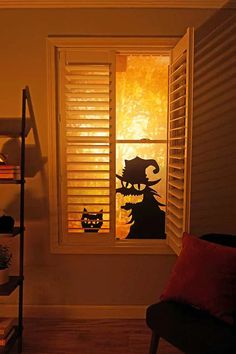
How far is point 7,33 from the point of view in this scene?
8.48 feet

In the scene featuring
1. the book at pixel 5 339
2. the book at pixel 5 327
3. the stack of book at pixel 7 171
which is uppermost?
the stack of book at pixel 7 171

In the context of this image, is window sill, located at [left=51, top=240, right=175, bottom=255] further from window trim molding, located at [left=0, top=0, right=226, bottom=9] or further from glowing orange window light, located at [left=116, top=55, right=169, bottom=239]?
window trim molding, located at [left=0, top=0, right=226, bottom=9]

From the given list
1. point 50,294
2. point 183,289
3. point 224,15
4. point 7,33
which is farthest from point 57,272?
point 224,15

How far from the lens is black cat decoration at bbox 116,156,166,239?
11.1 ft

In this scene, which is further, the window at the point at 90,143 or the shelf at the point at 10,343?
the window at the point at 90,143

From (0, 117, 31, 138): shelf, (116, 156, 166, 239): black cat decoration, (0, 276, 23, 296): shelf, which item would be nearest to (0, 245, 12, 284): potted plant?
(0, 276, 23, 296): shelf

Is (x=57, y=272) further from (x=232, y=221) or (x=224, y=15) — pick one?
(x=224, y=15)

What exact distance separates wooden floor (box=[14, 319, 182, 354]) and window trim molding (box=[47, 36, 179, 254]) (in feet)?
1.86

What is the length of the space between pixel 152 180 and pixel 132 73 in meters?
1.07

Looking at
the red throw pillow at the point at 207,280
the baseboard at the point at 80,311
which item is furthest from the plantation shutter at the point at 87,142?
the red throw pillow at the point at 207,280

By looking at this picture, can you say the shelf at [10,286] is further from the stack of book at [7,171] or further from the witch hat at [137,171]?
the witch hat at [137,171]

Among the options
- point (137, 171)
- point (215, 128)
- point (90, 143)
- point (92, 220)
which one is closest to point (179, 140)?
point (215, 128)

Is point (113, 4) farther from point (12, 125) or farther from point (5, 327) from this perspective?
point (5, 327)

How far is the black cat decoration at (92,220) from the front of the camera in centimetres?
270
